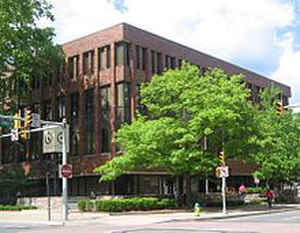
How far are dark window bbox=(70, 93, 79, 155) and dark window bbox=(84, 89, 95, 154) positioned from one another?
1.22m

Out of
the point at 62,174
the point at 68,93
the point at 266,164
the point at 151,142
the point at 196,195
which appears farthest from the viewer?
the point at 68,93

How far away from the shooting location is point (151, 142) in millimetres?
36844

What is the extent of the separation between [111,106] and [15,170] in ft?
40.8

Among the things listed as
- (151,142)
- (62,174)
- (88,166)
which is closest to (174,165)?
(151,142)

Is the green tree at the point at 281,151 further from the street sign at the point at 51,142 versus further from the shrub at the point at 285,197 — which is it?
the street sign at the point at 51,142

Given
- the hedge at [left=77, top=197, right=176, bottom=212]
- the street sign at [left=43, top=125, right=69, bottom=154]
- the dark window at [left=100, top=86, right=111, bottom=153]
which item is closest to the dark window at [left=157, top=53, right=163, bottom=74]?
the dark window at [left=100, top=86, right=111, bottom=153]

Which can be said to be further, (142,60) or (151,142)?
(142,60)

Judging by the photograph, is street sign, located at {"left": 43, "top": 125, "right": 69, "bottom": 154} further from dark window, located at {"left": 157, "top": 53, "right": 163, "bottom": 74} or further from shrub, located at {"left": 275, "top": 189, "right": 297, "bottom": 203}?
shrub, located at {"left": 275, "top": 189, "right": 297, "bottom": 203}

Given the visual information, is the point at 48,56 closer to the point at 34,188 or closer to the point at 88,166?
the point at 88,166

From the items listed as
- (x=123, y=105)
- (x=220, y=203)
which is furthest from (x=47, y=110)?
(x=220, y=203)

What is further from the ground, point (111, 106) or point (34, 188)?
point (111, 106)

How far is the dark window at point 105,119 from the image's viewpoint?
46469 mm

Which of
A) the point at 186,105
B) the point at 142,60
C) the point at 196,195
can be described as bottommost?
the point at 196,195

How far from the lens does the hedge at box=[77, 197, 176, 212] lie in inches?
1458
